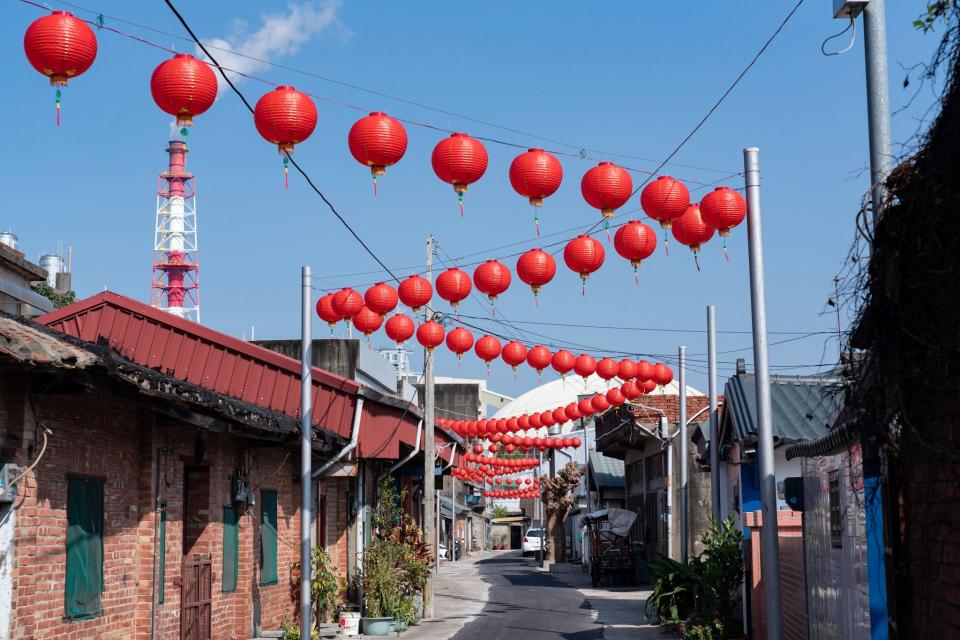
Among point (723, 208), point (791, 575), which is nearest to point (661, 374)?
point (723, 208)

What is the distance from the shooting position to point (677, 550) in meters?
33.3

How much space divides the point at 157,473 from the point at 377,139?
5.37 meters

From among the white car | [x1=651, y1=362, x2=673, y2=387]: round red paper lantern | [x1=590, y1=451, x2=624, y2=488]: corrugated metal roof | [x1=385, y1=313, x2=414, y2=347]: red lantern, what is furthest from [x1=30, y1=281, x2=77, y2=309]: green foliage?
the white car

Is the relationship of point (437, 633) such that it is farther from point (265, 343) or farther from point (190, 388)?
point (265, 343)

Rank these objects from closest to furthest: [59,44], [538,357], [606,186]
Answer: [59,44] → [606,186] → [538,357]

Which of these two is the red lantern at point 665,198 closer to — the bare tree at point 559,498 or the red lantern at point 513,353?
the red lantern at point 513,353

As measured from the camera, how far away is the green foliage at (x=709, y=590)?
16.7 m

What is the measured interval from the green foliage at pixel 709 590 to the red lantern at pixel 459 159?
867cm

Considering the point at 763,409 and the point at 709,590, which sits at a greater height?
the point at 763,409

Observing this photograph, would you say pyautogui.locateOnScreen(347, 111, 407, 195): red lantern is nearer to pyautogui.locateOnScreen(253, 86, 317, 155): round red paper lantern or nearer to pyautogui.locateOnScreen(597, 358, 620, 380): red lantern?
pyautogui.locateOnScreen(253, 86, 317, 155): round red paper lantern

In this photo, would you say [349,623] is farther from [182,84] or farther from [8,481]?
[182,84]

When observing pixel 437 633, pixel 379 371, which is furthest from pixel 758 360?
pixel 379 371

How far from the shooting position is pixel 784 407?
19453 millimetres

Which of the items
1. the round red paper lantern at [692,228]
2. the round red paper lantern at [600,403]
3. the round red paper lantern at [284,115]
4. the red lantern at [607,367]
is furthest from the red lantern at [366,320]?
the round red paper lantern at [600,403]
